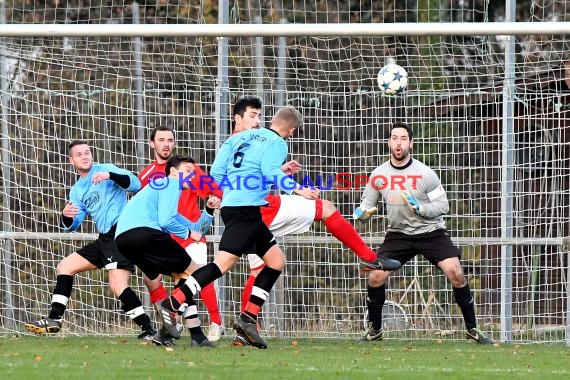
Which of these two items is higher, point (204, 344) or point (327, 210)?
point (327, 210)

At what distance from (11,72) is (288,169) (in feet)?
12.4

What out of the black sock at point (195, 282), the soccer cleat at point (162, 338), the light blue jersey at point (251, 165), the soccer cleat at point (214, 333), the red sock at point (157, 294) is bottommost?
the soccer cleat at point (214, 333)

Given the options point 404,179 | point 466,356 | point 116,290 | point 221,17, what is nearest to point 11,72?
point 221,17

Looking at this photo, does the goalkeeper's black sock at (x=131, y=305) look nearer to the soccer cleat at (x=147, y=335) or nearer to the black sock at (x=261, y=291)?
the soccer cleat at (x=147, y=335)

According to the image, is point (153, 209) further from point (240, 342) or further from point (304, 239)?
point (304, 239)

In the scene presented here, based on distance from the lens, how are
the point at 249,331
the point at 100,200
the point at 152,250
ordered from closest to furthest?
the point at 152,250, the point at 249,331, the point at 100,200

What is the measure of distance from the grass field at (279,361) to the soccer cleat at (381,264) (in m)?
0.65

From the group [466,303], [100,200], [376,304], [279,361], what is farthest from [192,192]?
[279,361]

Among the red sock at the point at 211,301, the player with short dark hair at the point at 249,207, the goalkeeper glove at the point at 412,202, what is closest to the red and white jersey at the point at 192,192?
the red sock at the point at 211,301

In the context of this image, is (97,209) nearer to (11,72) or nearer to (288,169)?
(288,169)

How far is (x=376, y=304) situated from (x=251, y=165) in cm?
198

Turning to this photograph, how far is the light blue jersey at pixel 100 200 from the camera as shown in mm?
9930

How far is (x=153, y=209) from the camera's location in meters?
9.04

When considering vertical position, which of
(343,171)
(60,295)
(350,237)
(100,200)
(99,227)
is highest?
(343,171)
